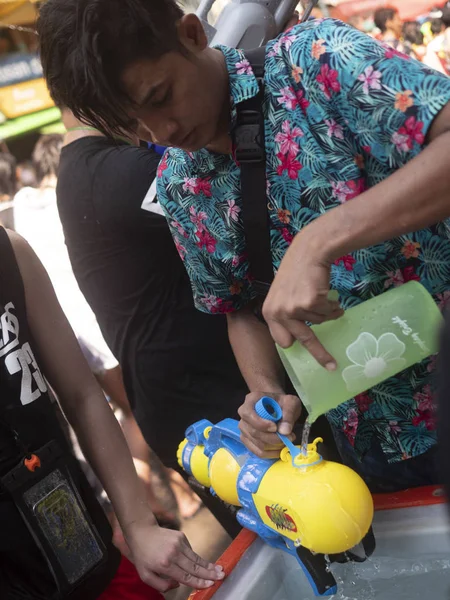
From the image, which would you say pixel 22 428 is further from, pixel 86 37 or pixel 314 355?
pixel 86 37

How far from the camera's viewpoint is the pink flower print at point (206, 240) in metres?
1.48

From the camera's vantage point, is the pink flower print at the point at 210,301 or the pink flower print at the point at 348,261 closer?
the pink flower print at the point at 348,261

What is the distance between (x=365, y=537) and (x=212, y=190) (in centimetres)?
71

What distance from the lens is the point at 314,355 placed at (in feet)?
3.56

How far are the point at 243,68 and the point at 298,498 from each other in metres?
0.78

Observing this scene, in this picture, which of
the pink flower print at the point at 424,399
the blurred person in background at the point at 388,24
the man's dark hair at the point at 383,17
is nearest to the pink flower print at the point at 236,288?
the pink flower print at the point at 424,399

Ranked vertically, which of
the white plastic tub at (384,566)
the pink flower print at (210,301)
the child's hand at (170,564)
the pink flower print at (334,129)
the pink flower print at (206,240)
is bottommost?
the white plastic tub at (384,566)

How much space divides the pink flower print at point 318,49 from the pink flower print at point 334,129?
107 millimetres

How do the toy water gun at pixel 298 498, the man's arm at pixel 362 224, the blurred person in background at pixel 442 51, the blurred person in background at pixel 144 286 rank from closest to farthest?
the man's arm at pixel 362 224, the toy water gun at pixel 298 498, the blurred person in background at pixel 144 286, the blurred person in background at pixel 442 51

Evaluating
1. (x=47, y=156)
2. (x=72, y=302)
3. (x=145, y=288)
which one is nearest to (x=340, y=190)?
(x=145, y=288)

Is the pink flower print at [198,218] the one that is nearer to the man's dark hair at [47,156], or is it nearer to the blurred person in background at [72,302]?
the blurred person in background at [72,302]

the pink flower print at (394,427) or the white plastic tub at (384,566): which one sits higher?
the pink flower print at (394,427)

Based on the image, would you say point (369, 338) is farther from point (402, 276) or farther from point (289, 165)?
point (289, 165)

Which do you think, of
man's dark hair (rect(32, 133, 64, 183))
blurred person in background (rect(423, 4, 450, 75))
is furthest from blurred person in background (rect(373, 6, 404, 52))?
man's dark hair (rect(32, 133, 64, 183))
